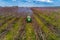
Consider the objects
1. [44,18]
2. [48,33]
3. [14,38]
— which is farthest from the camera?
[44,18]

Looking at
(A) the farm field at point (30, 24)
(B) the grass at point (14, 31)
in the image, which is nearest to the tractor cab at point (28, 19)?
(A) the farm field at point (30, 24)

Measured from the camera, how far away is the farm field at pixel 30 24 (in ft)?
15.3

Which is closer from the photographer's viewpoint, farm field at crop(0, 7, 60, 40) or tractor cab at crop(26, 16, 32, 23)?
farm field at crop(0, 7, 60, 40)

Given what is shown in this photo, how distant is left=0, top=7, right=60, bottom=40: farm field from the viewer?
466 cm

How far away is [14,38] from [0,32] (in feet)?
1.73

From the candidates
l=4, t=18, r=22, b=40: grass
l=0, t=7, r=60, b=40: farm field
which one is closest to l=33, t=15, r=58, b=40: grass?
l=0, t=7, r=60, b=40: farm field

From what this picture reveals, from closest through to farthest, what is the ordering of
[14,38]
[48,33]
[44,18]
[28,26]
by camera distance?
[14,38], [48,33], [28,26], [44,18]

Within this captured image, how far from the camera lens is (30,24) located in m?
5.10

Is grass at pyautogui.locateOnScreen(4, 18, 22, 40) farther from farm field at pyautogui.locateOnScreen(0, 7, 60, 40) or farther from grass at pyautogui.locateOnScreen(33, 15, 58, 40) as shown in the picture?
grass at pyautogui.locateOnScreen(33, 15, 58, 40)

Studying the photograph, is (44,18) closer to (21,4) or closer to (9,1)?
(21,4)

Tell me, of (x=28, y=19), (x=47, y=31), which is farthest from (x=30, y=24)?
(x=47, y=31)

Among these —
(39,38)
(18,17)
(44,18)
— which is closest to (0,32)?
(18,17)

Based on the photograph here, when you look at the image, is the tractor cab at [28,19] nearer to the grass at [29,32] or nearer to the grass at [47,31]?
the grass at [29,32]

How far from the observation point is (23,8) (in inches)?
205
